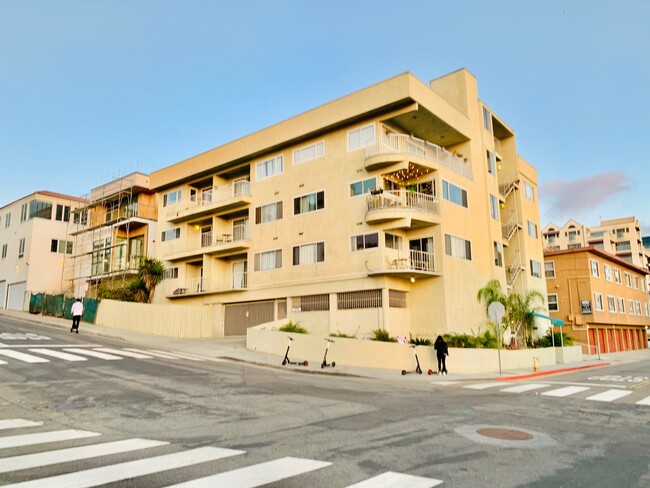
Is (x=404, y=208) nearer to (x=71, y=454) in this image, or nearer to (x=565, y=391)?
(x=565, y=391)

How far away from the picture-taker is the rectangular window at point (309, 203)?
29.6 metres

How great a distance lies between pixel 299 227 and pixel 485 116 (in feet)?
51.4

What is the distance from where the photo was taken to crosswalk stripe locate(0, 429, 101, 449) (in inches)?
255

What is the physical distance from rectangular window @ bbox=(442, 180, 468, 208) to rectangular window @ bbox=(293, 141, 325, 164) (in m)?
7.72

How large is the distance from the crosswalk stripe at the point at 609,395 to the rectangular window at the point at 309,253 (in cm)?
1713

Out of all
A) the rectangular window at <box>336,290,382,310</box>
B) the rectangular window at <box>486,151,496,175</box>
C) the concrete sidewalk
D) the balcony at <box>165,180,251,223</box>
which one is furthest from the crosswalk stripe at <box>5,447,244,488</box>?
the rectangular window at <box>486,151,496,175</box>

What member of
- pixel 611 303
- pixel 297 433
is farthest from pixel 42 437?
pixel 611 303

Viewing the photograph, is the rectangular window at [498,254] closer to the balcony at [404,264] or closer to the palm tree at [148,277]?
the balcony at [404,264]

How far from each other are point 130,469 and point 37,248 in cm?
4622

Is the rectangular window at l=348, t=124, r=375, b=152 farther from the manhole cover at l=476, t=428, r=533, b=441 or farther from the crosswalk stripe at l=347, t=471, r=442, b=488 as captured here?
the crosswalk stripe at l=347, t=471, r=442, b=488

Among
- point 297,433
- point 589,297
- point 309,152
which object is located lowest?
point 297,433

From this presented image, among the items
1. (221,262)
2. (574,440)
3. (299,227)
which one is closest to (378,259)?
(299,227)

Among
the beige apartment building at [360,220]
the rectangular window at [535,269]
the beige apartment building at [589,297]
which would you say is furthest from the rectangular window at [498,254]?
the beige apartment building at [589,297]

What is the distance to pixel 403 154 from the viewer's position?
85.7ft
